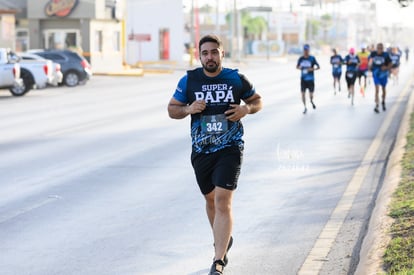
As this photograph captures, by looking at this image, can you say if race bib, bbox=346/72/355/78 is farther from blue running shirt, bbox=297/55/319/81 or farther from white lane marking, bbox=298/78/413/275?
white lane marking, bbox=298/78/413/275

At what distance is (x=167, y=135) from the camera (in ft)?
61.6

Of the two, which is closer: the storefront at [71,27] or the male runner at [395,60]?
the male runner at [395,60]

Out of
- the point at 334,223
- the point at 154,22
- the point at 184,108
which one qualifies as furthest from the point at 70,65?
the point at 154,22

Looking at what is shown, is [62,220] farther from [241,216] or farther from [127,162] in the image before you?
[127,162]

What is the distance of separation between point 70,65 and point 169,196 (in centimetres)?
3177

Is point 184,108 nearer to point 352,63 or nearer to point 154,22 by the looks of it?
point 352,63

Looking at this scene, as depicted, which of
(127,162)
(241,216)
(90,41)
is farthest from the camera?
(90,41)

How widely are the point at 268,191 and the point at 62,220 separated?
114 inches

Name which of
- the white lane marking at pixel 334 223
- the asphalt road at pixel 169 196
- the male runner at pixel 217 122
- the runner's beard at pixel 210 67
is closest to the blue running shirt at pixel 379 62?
the asphalt road at pixel 169 196

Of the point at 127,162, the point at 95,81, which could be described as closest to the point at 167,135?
the point at 127,162

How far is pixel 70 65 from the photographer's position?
42156mm

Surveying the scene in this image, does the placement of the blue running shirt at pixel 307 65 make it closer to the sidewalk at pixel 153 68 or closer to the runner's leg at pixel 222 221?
the runner's leg at pixel 222 221

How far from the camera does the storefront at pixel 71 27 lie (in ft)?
181

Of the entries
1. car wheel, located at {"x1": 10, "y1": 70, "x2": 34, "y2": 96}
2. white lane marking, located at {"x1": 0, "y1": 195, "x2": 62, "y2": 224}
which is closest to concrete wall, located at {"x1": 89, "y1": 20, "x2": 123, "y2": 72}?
car wheel, located at {"x1": 10, "y1": 70, "x2": 34, "y2": 96}
